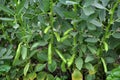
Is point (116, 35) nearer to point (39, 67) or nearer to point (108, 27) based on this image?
point (108, 27)

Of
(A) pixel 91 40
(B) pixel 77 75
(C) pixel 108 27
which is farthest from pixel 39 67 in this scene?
(C) pixel 108 27

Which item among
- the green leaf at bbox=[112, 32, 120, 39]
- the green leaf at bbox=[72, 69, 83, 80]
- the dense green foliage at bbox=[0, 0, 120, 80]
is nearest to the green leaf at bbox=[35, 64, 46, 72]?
the dense green foliage at bbox=[0, 0, 120, 80]

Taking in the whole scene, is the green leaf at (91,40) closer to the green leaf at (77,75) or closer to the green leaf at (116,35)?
the green leaf at (116,35)

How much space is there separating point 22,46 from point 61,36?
236mm

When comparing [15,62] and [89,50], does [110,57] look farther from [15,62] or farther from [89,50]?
[15,62]

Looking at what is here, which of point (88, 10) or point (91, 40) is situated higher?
point (88, 10)

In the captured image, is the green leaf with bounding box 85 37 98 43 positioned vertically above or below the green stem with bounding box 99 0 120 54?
below

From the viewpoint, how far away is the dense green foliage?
161cm

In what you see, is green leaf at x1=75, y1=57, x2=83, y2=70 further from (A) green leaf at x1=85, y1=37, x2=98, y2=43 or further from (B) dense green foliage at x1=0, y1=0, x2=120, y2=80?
(A) green leaf at x1=85, y1=37, x2=98, y2=43

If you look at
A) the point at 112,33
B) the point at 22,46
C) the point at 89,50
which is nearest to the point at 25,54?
the point at 22,46

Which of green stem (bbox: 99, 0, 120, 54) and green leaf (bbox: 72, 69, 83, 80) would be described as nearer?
green stem (bbox: 99, 0, 120, 54)

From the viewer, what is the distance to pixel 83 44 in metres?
1.75

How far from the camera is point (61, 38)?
168 centimetres

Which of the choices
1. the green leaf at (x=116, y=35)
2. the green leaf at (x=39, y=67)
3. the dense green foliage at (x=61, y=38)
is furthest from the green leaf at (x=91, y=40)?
the green leaf at (x=39, y=67)
